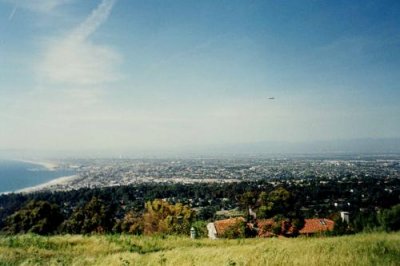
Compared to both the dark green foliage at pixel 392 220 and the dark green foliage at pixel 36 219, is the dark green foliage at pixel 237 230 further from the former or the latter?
the dark green foliage at pixel 36 219

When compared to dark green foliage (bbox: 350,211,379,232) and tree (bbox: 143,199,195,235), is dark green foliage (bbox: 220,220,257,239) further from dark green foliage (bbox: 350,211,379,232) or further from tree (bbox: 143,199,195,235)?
tree (bbox: 143,199,195,235)

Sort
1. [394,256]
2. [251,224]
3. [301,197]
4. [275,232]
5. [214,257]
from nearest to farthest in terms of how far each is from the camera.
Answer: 1. [394,256]
2. [214,257]
3. [275,232]
4. [251,224]
5. [301,197]

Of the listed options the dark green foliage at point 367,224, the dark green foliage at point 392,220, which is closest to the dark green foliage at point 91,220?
the dark green foliage at point 367,224

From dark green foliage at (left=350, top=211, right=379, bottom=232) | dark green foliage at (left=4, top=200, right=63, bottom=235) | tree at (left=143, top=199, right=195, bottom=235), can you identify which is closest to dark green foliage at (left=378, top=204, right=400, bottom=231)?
dark green foliage at (left=350, top=211, right=379, bottom=232)

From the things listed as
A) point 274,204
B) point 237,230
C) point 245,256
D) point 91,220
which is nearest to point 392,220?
point 245,256

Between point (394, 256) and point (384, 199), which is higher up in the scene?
point (394, 256)

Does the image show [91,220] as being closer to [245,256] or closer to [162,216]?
[162,216]

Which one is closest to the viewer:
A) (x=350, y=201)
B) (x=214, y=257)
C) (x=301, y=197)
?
(x=214, y=257)

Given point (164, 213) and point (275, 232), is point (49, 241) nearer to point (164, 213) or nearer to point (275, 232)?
point (275, 232)

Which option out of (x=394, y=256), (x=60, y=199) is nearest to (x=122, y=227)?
(x=394, y=256)
